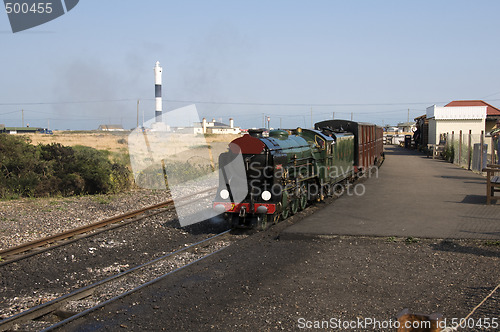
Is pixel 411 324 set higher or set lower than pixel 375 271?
higher

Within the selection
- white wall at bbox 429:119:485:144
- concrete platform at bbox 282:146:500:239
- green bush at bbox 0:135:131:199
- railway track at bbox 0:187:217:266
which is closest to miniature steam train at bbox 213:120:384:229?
concrete platform at bbox 282:146:500:239

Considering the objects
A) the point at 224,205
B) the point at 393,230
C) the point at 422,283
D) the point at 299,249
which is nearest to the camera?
the point at 422,283

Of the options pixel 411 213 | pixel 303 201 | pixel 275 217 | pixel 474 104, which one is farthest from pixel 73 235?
pixel 474 104

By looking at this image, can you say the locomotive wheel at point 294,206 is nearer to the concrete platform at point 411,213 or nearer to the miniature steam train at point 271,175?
the miniature steam train at point 271,175

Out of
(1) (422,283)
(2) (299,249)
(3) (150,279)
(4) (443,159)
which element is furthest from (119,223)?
(4) (443,159)

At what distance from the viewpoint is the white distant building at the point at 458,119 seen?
142 ft

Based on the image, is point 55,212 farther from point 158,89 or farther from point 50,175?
point 158,89

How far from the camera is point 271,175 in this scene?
11445 mm

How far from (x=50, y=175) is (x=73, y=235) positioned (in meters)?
7.67


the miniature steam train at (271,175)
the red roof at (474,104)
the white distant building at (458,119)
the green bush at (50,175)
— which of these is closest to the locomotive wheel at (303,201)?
the miniature steam train at (271,175)

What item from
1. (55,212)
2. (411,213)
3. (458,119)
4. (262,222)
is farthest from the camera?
(458,119)

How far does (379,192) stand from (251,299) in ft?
37.8

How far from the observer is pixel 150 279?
7.86 metres

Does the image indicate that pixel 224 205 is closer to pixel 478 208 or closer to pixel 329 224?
pixel 329 224
